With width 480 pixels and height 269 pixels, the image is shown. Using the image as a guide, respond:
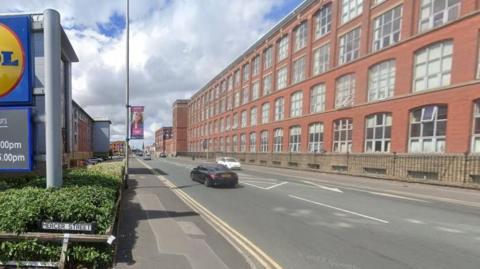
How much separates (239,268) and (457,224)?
815cm

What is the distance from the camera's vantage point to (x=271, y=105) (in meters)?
51.0

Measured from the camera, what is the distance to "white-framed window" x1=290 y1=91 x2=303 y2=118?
42969mm

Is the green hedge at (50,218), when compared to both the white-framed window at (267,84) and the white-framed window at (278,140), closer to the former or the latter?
the white-framed window at (278,140)

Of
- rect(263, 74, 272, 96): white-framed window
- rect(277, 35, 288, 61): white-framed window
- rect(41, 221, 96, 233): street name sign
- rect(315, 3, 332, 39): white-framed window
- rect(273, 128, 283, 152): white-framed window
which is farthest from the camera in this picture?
rect(263, 74, 272, 96): white-framed window

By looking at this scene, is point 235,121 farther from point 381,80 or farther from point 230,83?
point 381,80

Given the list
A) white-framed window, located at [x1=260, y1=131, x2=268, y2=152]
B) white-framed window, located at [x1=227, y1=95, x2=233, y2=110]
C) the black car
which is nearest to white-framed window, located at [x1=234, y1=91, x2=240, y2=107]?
white-framed window, located at [x1=227, y1=95, x2=233, y2=110]

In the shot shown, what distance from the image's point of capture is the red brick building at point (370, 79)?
21953 millimetres

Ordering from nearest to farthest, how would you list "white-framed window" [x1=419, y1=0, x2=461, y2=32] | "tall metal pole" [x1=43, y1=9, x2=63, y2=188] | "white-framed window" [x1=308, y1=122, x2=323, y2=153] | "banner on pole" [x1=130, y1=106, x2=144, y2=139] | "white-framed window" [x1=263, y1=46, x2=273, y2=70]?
"tall metal pole" [x1=43, y1=9, x2=63, y2=188] → "banner on pole" [x1=130, y1=106, x2=144, y2=139] → "white-framed window" [x1=419, y1=0, x2=461, y2=32] → "white-framed window" [x1=308, y1=122, x2=323, y2=153] → "white-framed window" [x1=263, y1=46, x2=273, y2=70]

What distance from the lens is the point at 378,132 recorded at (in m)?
29.1

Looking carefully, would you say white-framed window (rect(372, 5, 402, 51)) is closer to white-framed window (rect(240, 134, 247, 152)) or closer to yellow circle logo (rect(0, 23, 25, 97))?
yellow circle logo (rect(0, 23, 25, 97))

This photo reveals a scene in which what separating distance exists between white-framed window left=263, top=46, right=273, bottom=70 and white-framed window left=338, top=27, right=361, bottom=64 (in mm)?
18366

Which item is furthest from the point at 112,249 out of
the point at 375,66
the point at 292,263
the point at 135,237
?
the point at 375,66

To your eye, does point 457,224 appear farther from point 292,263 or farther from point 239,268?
point 239,268

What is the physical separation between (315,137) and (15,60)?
115 feet
